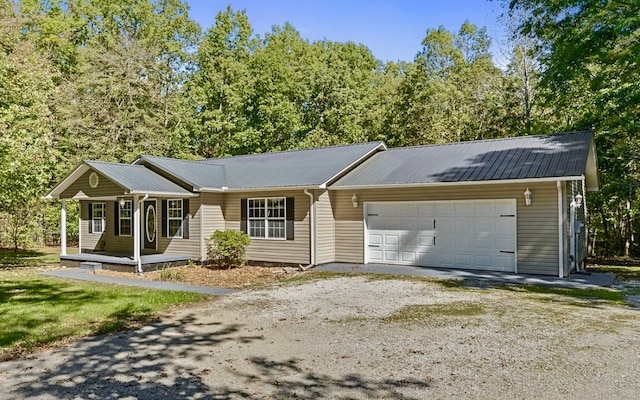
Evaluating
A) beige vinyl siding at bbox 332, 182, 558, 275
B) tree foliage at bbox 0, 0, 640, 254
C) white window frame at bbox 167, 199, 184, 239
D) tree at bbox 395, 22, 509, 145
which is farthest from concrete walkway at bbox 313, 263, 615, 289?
tree at bbox 395, 22, 509, 145

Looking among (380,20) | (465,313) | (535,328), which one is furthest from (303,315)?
(380,20)

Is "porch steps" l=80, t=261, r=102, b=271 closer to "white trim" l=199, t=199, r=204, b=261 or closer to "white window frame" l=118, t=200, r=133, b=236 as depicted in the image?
"white window frame" l=118, t=200, r=133, b=236

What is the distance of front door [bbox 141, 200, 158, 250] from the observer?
15383 mm

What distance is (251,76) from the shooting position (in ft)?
93.7

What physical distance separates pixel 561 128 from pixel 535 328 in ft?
47.1

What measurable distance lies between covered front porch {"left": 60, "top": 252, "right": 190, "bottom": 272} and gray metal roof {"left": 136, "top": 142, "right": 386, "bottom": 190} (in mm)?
2318

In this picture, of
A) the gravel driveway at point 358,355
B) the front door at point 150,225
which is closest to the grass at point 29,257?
the front door at point 150,225

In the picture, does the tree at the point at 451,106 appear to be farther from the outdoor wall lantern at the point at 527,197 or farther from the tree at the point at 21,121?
the tree at the point at 21,121

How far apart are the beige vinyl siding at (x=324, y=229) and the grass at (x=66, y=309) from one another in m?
4.76

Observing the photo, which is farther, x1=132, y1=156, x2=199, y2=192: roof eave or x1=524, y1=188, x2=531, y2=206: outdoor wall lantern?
x1=132, y1=156, x2=199, y2=192: roof eave

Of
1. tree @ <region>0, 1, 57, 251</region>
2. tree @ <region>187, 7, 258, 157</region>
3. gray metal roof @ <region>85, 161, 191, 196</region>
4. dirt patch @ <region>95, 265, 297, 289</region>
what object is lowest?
dirt patch @ <region>95, 265, 297, 289</region>

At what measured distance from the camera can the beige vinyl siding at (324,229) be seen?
13.2m

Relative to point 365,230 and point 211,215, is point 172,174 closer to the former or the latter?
point 211,215

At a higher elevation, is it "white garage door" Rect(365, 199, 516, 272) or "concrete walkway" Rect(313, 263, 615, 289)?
"white garage door" Rect(365, 199, 516, 272)
